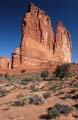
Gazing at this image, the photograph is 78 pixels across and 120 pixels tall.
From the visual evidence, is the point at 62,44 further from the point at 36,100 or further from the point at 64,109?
the point at 64,109

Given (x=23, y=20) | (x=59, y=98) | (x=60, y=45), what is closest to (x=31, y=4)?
(x=23, y=20)

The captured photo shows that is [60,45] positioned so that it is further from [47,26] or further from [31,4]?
[31,4]

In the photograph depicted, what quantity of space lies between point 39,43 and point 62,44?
52.1 feet

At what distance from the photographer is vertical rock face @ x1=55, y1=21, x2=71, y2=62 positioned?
89231 mm

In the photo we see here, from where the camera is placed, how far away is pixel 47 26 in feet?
287

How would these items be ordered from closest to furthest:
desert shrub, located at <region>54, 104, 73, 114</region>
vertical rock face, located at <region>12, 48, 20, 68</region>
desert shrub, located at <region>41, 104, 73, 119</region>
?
desert shrub, located at <region>41, 104, 73, 119</region> < desert shrub, located at <region>54, 104, 73, 114</region> < vertical rock face, located at <region>12, 48, 20, 68</region>

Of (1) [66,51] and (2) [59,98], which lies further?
(1) [66,51]

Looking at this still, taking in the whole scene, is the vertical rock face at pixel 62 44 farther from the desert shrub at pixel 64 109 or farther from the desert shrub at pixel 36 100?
the desert shrub at pixel 64 109

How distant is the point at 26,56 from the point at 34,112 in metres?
60.4

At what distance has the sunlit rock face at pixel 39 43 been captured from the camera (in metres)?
71.8

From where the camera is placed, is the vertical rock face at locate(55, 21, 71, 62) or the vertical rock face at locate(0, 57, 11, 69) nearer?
the vertical rock face at locate(0, 57, 11, 69)

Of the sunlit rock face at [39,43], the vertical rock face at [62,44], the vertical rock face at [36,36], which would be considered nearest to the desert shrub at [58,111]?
the sunlit rock face at [39,43]

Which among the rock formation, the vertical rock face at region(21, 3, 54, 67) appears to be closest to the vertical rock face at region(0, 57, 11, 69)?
the rock formation

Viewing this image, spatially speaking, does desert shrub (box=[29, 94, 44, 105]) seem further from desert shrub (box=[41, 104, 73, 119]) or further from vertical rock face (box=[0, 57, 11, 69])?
vertical rock face (box=[0, 57, 11, 69])
